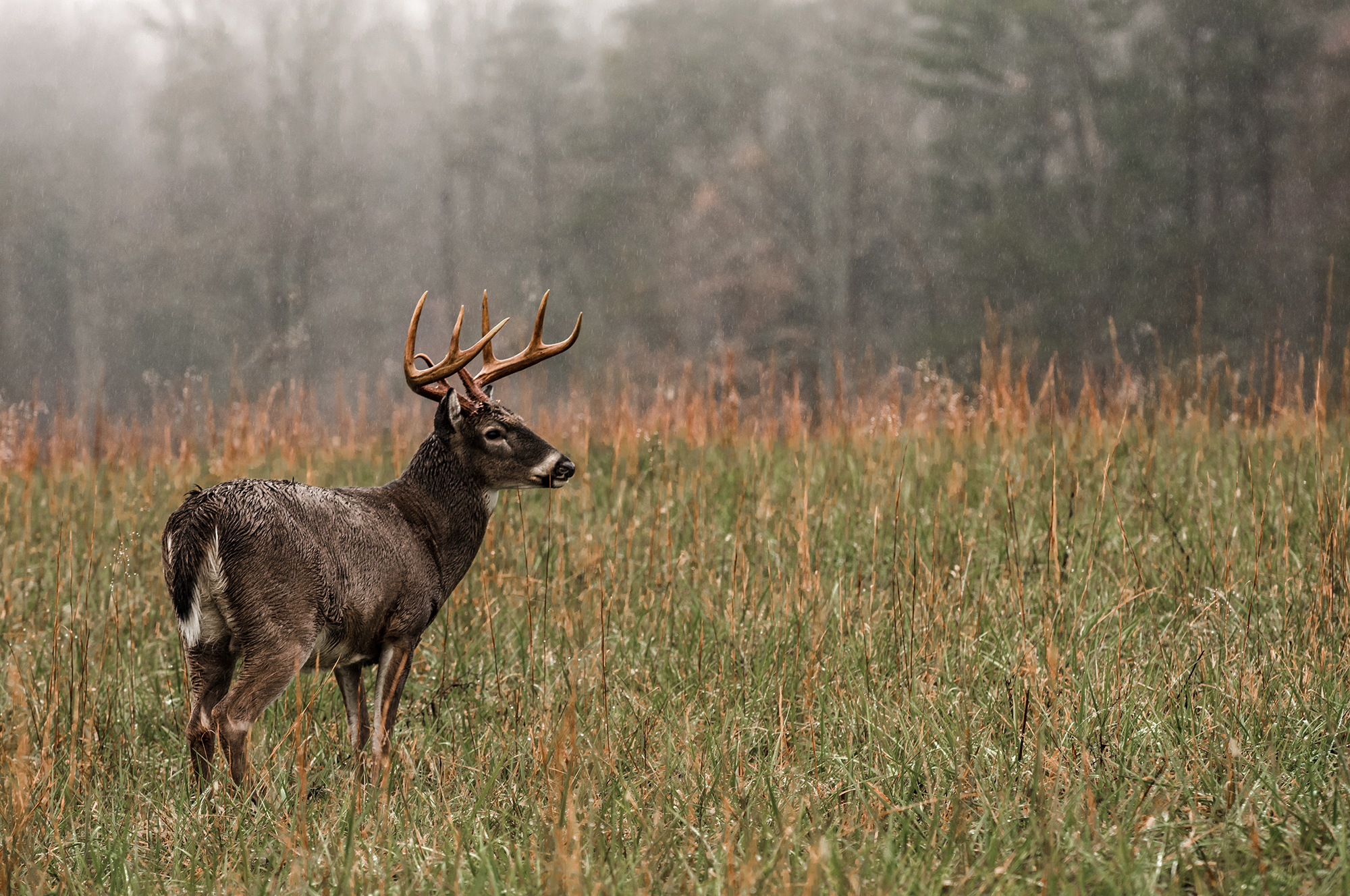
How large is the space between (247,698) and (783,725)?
52.0 inches

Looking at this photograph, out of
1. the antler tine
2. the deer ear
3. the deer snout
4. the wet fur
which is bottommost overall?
the wet fur

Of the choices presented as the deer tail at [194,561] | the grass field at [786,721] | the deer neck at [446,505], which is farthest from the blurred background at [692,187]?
the deer tail at [194,561]

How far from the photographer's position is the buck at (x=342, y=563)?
274 centimetres

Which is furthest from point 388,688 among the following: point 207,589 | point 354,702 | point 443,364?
point 443,364

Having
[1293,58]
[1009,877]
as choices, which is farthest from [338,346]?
[1009,877]

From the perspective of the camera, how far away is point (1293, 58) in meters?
19.3

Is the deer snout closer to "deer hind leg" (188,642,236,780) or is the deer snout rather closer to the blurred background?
"deer hind leg" (188,642,236,780)

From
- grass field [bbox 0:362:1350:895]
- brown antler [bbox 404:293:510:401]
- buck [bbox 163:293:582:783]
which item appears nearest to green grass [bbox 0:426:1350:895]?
grass field [bbox 0:362:1350:895]

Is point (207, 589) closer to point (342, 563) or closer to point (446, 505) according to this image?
point (342, 563)

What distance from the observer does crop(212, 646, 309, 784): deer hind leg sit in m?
2.69

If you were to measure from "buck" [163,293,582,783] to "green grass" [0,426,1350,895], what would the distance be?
18cm

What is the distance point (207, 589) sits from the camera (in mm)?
2768

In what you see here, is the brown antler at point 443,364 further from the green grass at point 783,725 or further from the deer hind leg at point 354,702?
the deer hind leg at point 354,702

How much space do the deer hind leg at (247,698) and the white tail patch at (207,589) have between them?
16cm
